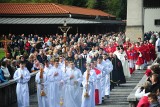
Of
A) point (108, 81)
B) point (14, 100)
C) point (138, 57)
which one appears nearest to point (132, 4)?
point (138, 57)

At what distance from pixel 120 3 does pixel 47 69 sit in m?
93.5

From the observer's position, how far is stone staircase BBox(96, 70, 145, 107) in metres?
19.1

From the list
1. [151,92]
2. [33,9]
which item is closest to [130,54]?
[151,92]

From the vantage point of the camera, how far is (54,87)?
18.3 meters

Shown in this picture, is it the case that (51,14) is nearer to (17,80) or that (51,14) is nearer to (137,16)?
(137,16)

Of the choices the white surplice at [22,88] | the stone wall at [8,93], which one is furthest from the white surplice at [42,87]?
the stone wall at [8,93]

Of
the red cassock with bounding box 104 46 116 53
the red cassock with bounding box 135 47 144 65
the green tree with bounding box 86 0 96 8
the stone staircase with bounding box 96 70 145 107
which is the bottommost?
the stone staircase with bounding box 96 70 145 107

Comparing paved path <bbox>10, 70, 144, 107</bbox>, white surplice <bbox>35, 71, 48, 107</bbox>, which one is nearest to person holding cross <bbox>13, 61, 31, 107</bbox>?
white surplice <bbox>35, 71, 48, 107</bbox>

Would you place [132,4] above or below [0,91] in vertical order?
above

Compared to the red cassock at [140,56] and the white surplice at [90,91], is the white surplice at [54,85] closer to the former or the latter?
the white surplice at [90,91]

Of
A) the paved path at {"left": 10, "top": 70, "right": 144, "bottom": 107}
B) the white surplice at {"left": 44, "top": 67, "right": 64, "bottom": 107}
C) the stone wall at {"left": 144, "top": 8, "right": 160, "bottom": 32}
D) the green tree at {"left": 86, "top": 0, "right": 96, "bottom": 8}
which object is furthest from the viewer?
the green tree at {"left": 86, "top": 0, "right": 96, "bottom": 8}

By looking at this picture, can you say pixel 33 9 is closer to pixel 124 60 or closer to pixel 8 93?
pixel 124 60

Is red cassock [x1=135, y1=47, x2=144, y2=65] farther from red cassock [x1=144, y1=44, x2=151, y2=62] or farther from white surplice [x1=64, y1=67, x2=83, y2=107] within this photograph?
white surplice [x1=64, y1=67, x2=83, y2=107]

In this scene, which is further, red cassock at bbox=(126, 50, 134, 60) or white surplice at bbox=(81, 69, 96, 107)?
red cassock at bbox=(126, 50, 134, 60)
